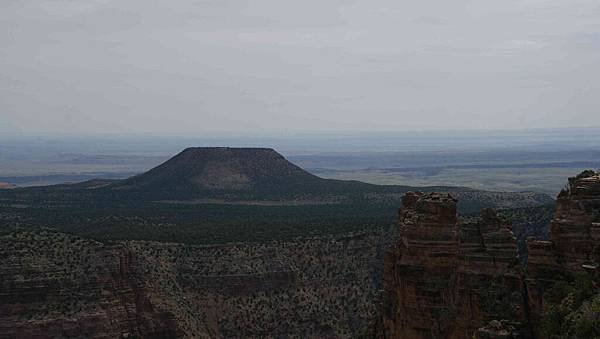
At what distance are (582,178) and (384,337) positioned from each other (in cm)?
1018

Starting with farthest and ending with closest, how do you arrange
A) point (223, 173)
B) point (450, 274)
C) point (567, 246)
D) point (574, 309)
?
point (223, 173)
point (450, 274)
point (567, 246)
point (574, 309)

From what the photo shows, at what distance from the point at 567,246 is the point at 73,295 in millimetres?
36794

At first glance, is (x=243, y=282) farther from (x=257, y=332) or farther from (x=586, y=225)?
(x=586, y=225)

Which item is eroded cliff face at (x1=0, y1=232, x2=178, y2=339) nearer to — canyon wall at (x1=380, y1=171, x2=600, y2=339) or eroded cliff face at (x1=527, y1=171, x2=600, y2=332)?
canyon wall at (x1=380, y1=171, x2=600, y2=339)

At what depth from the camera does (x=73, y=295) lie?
52.2 meters

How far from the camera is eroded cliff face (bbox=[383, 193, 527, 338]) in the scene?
81.1 ft

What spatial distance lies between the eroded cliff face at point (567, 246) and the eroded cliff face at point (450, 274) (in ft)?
2.39

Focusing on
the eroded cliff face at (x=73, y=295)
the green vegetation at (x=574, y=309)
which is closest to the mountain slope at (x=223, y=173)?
the eroded cliff face at (x=73, y=295)

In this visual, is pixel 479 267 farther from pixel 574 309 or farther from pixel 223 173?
pixel 223 173

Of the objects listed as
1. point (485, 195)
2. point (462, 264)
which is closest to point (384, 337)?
point (462, 264)

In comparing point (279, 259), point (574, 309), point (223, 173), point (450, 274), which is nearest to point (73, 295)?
point (279, 259)

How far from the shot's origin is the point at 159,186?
12444 centimetres

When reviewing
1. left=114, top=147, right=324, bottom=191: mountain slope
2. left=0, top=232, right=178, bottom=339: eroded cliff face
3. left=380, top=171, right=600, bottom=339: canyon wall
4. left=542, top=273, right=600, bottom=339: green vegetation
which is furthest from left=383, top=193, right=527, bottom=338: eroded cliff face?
left=114, top=147, right=324, bottom=191: mountain slope

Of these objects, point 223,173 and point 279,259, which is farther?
point 223,173
